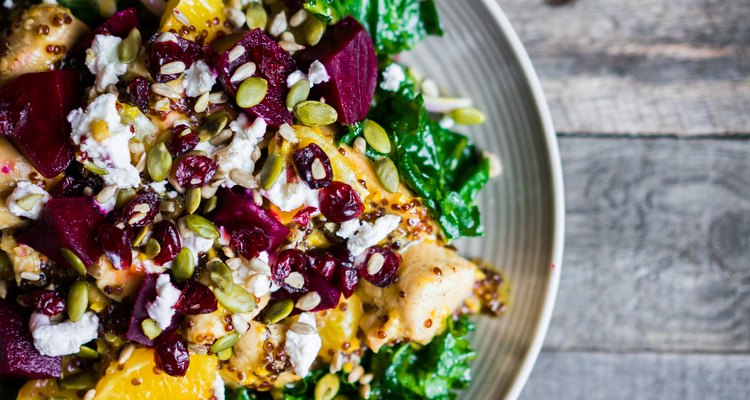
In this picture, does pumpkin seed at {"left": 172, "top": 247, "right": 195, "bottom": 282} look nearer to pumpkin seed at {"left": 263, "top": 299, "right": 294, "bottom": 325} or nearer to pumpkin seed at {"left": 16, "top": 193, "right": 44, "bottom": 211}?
pumpkin seed at {"left": 263, "top": 299, "right": 294, "bottom": 325}

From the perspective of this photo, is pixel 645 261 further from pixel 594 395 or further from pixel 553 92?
pixel 553 92

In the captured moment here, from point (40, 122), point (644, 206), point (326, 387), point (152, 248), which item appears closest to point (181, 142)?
point (152, 248)

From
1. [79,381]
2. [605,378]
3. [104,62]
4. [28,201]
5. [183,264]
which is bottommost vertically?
[605,378]

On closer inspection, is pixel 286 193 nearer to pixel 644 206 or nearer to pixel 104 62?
pixel 104 62

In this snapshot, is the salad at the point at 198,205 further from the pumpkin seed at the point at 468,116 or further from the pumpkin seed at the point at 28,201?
the pumpkin seed at the point at 468,116

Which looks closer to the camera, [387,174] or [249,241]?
[249,241]

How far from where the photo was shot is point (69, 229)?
A: 6.17 ft

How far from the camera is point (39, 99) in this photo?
6.31 ft

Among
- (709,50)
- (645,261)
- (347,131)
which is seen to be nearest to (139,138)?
(347,131)

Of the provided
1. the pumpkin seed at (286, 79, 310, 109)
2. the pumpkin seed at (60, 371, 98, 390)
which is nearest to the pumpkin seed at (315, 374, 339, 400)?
the pumpkin seed at (60, 371, 98, 390)

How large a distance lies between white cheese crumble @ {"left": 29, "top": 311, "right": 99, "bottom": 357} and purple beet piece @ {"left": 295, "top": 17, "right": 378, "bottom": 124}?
37.7 inches

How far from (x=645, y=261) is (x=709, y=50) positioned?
2.88 feet

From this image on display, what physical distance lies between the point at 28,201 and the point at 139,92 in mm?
431

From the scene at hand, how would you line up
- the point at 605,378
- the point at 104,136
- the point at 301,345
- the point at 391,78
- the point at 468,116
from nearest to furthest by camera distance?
1. the point at 104,136
2. the point at 301,345
3. the point at 391,78
4. the point at 468,116
5. the point at 605,378
